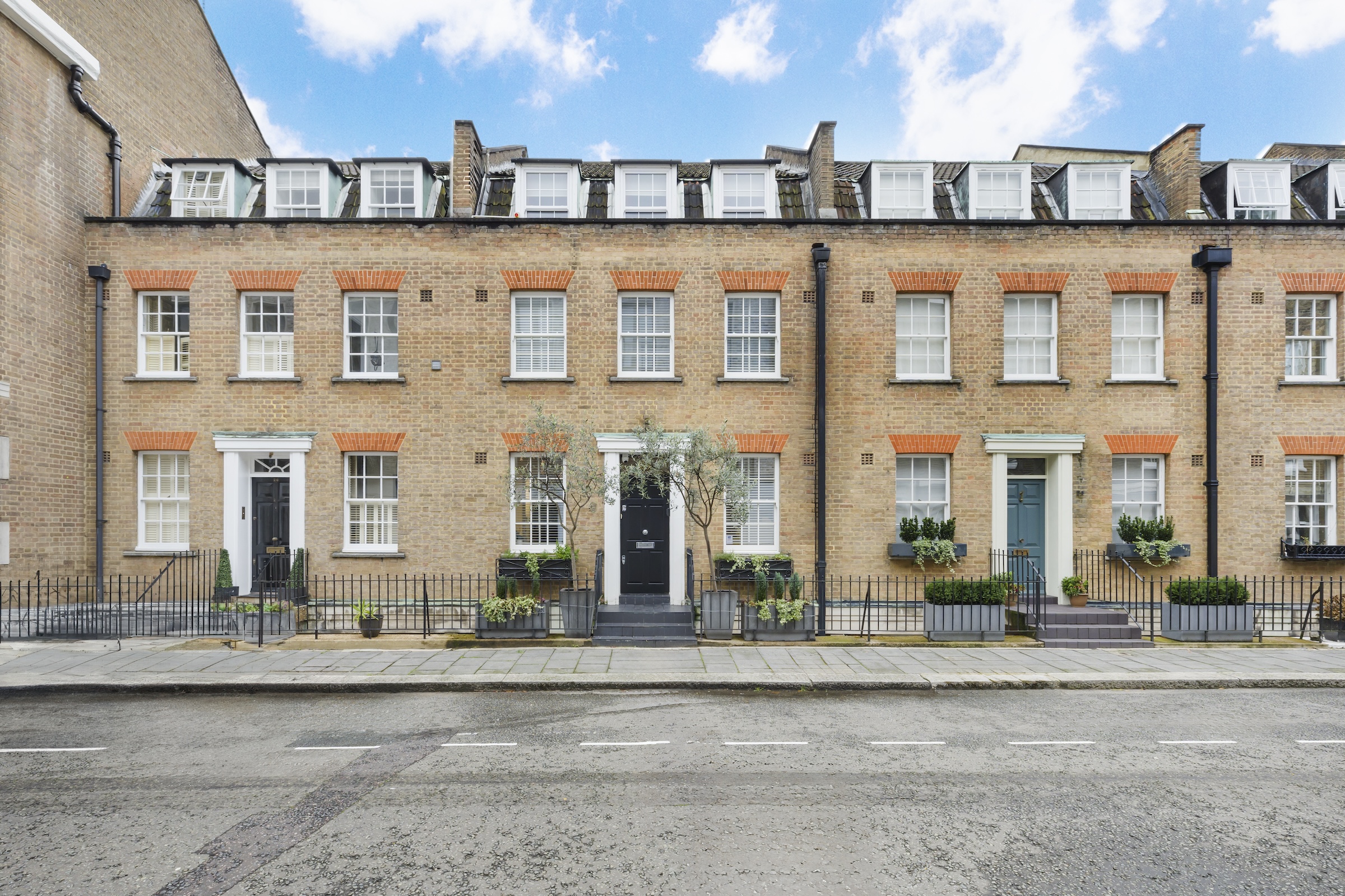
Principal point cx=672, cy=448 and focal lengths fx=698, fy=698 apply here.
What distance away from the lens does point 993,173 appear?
50.2 feet

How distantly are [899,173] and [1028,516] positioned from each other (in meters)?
7.86

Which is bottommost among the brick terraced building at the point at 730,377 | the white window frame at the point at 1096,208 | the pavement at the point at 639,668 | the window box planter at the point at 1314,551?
the pavement at the point at 639,668

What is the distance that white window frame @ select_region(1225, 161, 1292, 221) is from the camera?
1502 centimetres

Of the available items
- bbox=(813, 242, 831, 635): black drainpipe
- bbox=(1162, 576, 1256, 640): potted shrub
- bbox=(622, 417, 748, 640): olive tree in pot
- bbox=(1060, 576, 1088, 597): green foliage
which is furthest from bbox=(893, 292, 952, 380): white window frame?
bbox=(1162, 576, 1256, 640): potted shrub

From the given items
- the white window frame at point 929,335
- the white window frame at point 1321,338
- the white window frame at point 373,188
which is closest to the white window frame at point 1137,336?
the white window frame at point 929,335

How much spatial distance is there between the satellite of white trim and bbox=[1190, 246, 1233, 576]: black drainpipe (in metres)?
23.0

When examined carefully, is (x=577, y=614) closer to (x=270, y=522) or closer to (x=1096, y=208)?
(x=270, y=522)

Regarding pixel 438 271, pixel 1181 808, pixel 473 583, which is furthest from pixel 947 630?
pixel 438 271

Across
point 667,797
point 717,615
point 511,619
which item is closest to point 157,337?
point 511,619

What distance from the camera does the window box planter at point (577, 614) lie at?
1220cm

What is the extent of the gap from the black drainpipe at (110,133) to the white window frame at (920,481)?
17.0 m

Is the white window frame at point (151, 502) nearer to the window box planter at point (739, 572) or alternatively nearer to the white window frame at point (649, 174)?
the white window frame at point (649, 174)

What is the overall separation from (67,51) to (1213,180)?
79.8ft

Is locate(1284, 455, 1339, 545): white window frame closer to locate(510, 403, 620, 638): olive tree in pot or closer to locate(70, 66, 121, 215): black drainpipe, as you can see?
locate(510, 403, 620, 638): olive tree in pot
